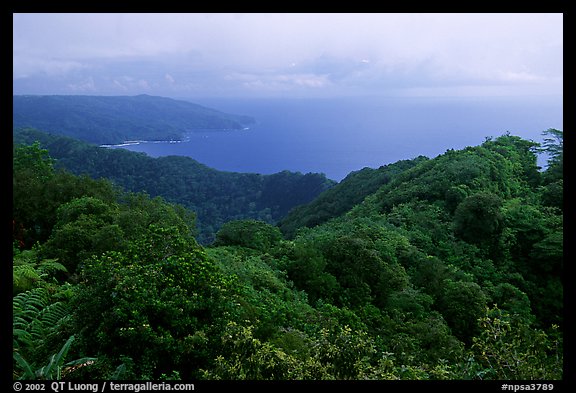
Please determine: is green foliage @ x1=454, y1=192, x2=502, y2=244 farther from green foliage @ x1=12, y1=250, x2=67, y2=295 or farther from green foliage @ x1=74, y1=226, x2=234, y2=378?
green foliage @ x1=12, y1=250, x2=67, y2=295

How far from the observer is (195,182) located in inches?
2896

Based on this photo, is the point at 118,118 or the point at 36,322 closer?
the point at 36,322

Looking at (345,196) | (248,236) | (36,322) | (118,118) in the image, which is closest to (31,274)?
(36,322)

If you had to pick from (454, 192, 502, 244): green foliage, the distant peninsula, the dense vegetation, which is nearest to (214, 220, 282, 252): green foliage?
(454, 192, 502, 244): green foliage

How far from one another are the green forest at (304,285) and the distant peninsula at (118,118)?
4668 inches

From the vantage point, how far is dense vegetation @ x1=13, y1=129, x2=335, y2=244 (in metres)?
67.3

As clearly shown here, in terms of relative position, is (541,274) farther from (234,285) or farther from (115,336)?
(115,336)

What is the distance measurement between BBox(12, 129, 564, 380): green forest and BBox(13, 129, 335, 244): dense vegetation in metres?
44.6

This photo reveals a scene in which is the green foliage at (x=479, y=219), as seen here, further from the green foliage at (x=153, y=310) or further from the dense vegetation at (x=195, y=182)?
the dense vegetation at (x=195, y=182)

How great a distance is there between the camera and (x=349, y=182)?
121ft

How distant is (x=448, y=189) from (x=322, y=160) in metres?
69.8

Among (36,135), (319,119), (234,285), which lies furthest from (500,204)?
(319,119)

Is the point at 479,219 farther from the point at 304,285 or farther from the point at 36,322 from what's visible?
the point at 36,322

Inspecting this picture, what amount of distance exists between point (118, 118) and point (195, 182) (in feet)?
281
